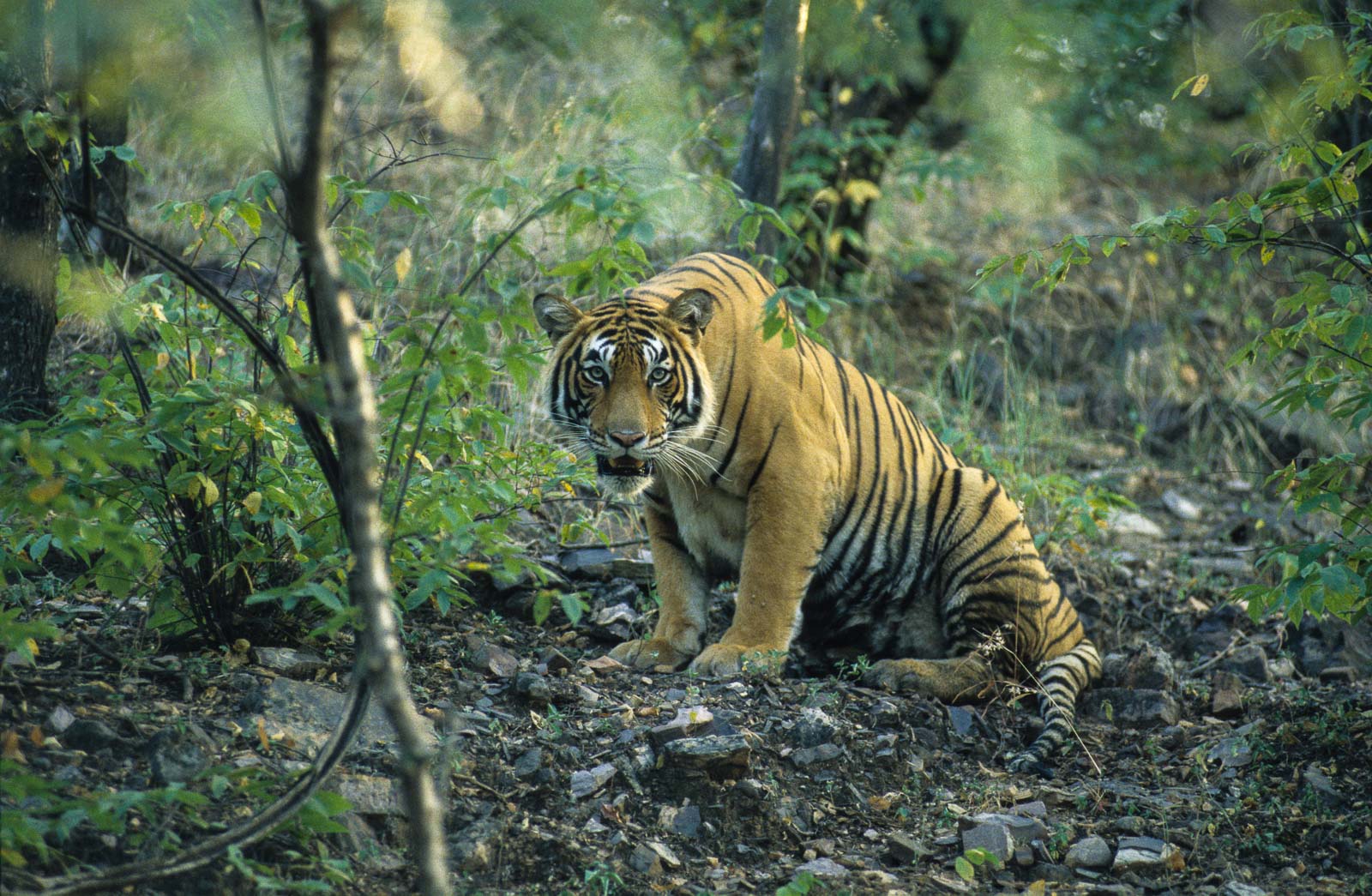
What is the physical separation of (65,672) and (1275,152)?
4319mm

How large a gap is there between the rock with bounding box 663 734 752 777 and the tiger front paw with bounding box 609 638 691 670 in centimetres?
101

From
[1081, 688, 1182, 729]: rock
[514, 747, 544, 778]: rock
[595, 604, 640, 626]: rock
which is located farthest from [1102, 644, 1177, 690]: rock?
[514, 747, 544, 778]: rock

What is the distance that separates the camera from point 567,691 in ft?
13.2

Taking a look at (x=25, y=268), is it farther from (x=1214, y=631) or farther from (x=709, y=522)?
(x=1214, y=631)

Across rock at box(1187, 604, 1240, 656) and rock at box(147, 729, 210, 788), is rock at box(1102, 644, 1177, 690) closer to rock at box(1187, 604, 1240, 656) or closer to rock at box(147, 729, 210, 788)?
rock at box(1187, 604, 1240, 656)

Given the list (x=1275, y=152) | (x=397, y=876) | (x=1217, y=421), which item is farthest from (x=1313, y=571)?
(x=1217, y=421)

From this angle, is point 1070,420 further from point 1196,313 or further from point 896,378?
point 1196,313

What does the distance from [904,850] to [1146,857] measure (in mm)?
710

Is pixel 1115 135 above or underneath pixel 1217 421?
above

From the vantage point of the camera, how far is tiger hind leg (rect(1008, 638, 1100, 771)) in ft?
13.8

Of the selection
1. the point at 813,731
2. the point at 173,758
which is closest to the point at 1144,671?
the point at 813,731

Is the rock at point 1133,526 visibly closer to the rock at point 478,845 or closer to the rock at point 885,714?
the rock at point 885,714

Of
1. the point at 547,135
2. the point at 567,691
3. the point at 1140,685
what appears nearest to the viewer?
the point at 567,691

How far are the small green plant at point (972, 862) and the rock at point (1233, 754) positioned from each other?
4.28 ft
